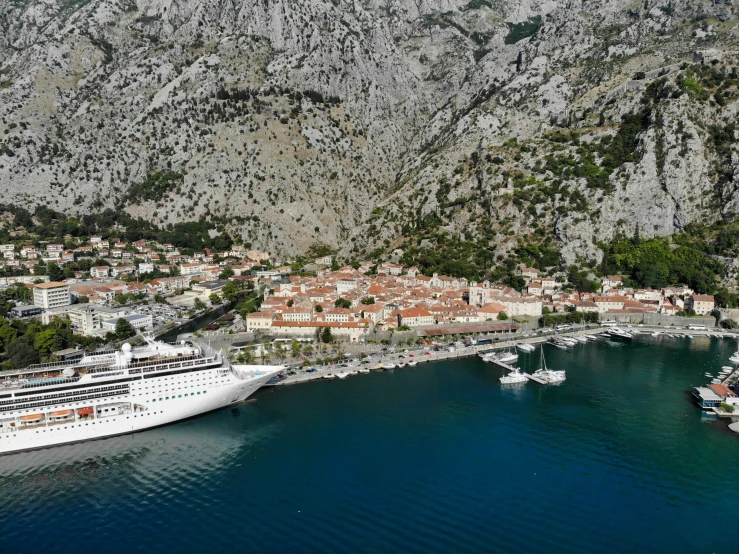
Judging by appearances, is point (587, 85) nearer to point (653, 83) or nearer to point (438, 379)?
point (653, 83)


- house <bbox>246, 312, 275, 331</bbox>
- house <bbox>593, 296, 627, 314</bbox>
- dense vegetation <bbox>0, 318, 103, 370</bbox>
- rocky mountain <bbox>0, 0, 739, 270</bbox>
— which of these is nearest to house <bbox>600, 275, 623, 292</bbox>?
rocky mountain <bbox>0, 0, 739, 270</bbox>

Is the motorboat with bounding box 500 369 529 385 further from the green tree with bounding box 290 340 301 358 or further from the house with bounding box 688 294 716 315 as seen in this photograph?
the house with bounding box 688 294 716 315

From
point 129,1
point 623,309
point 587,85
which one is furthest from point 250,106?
point 623,309

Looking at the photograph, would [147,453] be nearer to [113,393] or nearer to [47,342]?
[113,393]

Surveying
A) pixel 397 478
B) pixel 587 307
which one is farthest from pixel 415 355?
pixel 587 307

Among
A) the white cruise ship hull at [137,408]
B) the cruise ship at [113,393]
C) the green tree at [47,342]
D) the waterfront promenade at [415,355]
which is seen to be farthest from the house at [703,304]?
the green tree at [47,342]

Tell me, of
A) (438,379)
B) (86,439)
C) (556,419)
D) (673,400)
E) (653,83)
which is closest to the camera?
(86,439)

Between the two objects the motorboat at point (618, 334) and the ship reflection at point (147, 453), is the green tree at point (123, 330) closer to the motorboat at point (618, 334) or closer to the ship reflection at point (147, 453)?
the ship reflection at point (147, 453)
